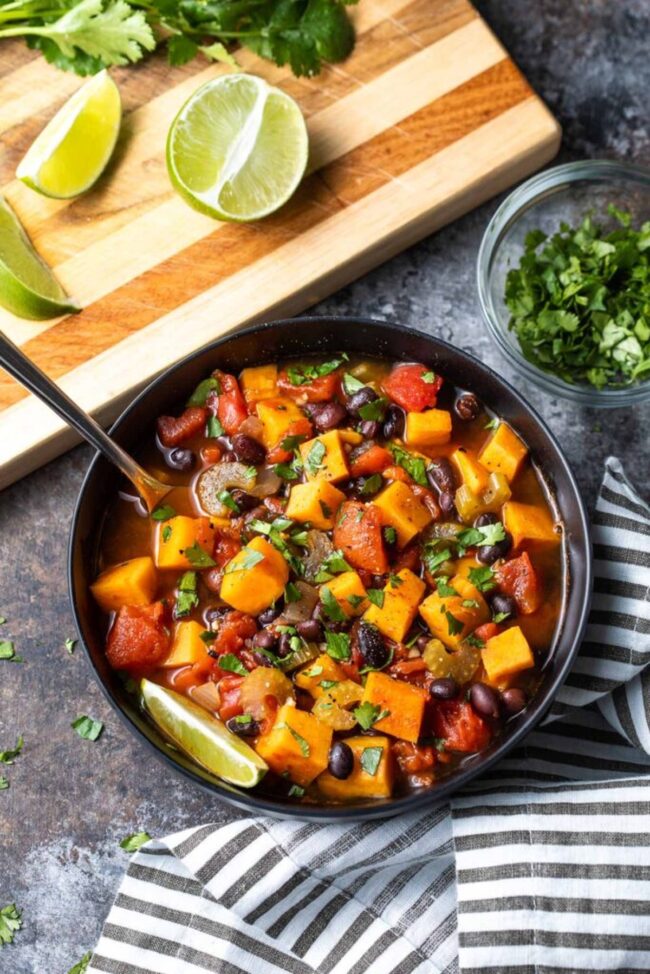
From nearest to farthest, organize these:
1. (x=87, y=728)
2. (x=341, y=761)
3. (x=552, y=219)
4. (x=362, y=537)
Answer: (x=341, y=761)
(x=362, y=537)
(x=87, y=728)
(x=552, y=219)

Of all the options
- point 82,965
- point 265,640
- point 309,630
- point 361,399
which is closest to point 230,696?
point 265,640

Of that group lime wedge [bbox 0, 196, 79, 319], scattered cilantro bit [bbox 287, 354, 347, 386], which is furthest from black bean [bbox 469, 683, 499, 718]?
lime wedge [bbox 0, 196, 79, 319]

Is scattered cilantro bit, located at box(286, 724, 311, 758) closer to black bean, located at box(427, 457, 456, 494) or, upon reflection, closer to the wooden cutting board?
black bean, located at box(427, 457, 456, 494)

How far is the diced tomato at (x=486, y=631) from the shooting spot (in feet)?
14.9

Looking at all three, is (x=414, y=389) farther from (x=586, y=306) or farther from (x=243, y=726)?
(x=243, y=726)

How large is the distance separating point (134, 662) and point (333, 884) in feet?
4.33

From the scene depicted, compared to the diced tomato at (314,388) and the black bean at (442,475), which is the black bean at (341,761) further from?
the diced tomato at (314,388)

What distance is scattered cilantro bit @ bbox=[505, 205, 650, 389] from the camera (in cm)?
504

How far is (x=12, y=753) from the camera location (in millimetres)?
5059

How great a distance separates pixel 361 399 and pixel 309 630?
1012 millimetres

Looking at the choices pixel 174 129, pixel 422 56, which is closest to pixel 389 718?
pixel 174 129

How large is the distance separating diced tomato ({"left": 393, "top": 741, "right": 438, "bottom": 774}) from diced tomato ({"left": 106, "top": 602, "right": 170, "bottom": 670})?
103 centimetres

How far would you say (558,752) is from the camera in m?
4.92

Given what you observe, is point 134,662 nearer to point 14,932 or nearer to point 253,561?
point 253,561
